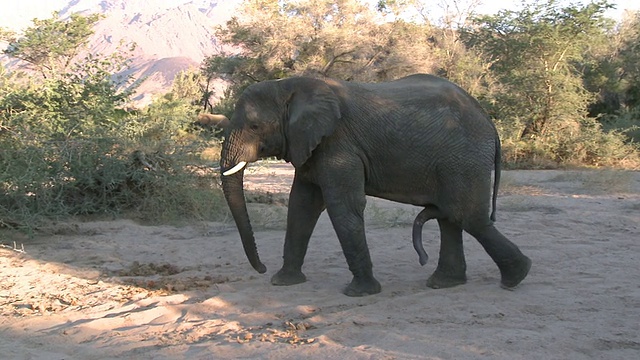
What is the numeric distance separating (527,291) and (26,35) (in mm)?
24412

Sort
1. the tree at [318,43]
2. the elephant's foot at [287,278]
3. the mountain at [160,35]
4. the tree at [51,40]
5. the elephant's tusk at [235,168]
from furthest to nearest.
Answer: the mountain at [160,35]
the tree at [318,43]
the tree at [51,40]
the elephant's foot at [287,278]
the elephant's tusk at [235,168]

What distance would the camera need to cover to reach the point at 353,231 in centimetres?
475

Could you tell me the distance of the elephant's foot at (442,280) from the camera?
199 inches

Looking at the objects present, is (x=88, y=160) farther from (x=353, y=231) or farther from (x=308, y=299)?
(x=353, y=231)

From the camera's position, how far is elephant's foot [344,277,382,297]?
15.8 feet

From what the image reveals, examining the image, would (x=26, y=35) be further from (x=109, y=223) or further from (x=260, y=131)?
(x=260, y=131)

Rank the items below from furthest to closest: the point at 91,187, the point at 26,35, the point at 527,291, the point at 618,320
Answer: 1. the point at 26,35
2. the point at 91,187
3. the point at 527,291
4. the point at 618,320

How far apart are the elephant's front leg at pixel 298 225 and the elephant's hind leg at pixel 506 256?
133 cm

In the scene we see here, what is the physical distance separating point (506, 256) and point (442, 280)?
57cm

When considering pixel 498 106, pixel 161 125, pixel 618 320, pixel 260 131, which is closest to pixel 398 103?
pixel 260 131

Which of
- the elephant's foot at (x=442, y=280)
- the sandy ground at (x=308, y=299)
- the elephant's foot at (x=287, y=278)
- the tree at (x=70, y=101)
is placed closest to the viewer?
the sandy ground at (x=308, y=299)

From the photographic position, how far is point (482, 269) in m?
5.68

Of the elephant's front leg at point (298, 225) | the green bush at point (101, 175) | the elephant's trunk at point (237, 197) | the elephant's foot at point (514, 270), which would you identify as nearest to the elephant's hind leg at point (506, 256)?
the elephant's foot at point (514, 270)

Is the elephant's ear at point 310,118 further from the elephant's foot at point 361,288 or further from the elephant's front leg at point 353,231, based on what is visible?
the elephant's foot at point 361,288
